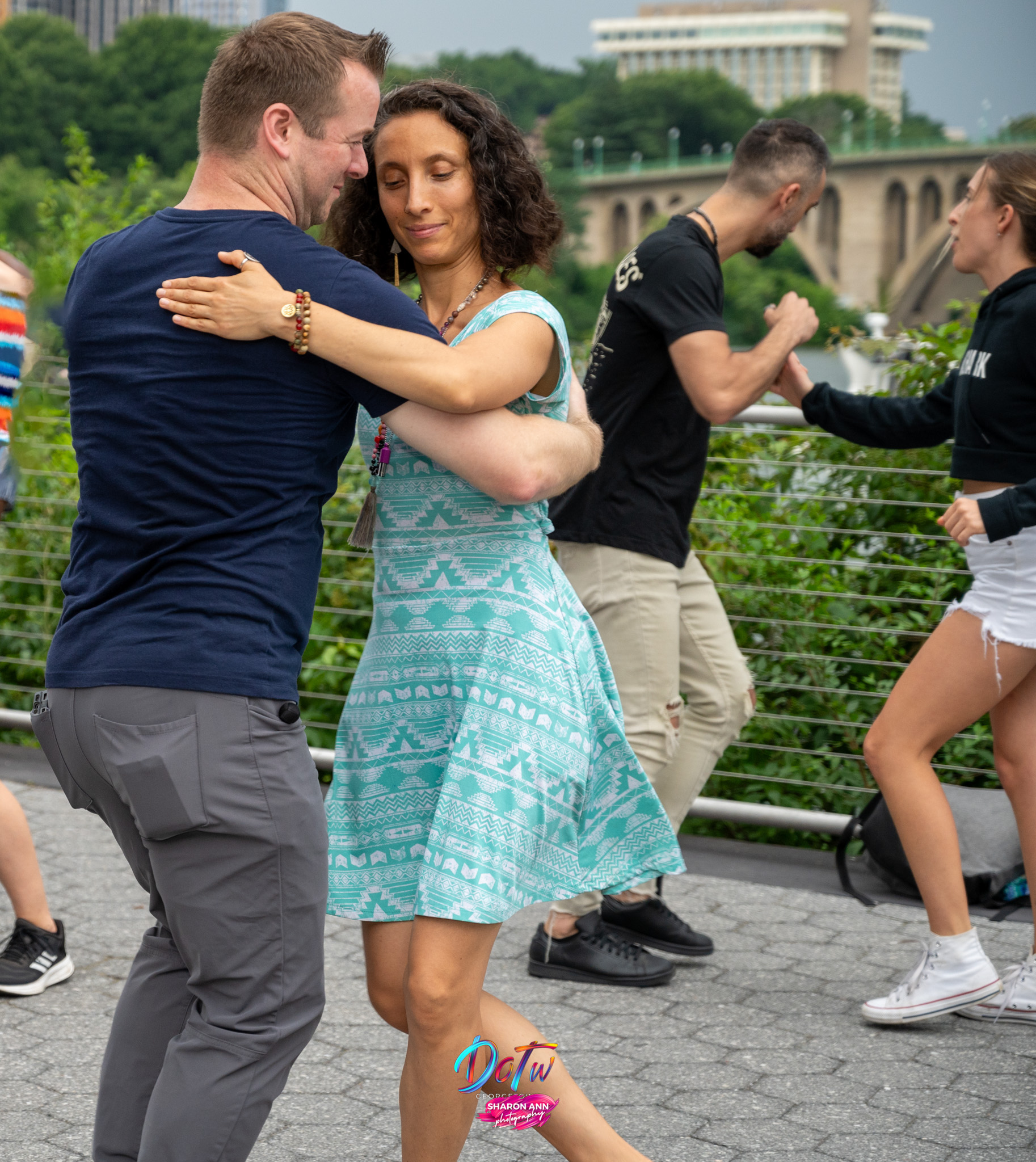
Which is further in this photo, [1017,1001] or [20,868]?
[20,868]

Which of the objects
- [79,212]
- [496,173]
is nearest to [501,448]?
[496,173]

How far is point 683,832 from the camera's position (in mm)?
5195

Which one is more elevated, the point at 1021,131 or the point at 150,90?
the point at 150,90

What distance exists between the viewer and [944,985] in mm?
3346

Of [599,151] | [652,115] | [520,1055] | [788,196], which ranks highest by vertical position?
[652,115]

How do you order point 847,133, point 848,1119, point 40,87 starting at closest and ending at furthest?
point 848,1119 < point 40,87 < point 847,133

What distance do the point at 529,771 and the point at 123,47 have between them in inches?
3784

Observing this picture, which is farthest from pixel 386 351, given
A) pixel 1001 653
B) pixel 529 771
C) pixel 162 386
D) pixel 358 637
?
pixel 358 637

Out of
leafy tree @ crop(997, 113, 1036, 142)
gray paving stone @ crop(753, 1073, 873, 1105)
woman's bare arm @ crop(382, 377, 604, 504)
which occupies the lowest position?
gray paving stone @ crop(753, 1073, 873, 1105)

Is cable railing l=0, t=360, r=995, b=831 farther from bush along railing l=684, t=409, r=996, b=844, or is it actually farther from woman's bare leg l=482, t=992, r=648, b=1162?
woman's bare leg l=482, t=992, r=648, b=1162

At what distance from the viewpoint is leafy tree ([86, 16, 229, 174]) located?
273ft

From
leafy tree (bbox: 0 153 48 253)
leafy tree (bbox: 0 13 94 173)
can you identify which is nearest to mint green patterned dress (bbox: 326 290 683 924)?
leafy tree (bbox: 0 153 48 253)

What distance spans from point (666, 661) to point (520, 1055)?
5.09 ft

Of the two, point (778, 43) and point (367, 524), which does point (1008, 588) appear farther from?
point (778, 43)
